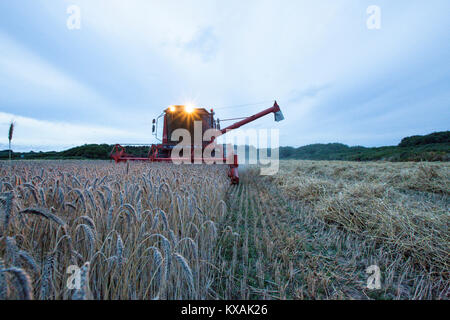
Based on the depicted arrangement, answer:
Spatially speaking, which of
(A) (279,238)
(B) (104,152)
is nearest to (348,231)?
(A) (279,238)

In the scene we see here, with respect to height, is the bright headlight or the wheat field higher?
the bright headlight

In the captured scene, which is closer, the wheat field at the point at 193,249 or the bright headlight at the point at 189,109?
the wheat field at the point at 193,249

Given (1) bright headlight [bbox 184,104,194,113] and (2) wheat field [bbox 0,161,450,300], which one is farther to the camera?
(1) bright headlight [bbox 184,104,194,113]

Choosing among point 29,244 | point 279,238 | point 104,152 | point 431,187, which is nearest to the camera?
point 29,244

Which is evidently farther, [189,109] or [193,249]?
[189,109]

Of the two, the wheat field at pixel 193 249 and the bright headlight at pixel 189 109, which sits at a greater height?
the bright headlight at pixel 189 109
